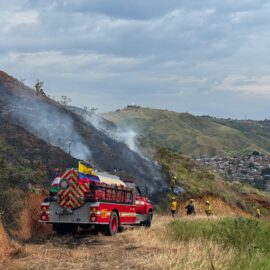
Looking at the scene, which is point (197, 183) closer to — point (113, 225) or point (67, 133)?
point (67, 133)

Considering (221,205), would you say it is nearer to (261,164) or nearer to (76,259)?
(76,259)

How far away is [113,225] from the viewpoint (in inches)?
772

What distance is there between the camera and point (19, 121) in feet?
116

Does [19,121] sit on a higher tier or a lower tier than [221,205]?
higher

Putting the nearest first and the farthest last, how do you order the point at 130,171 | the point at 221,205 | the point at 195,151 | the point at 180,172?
the point at 130,171 < the point at 221,205 < the point at 180,172 < the point at 195,151

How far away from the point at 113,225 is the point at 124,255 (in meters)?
6.43

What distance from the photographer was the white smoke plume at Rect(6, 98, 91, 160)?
35.7 metres

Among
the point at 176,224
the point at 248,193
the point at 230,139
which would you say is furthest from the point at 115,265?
the point at 230,139

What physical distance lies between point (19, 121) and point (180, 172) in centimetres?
1518

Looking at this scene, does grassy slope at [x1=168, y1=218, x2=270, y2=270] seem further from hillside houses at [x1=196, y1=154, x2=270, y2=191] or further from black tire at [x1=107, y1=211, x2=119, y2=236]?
hillside houses at [x1=196, y1=154, x2=270, y2=191]

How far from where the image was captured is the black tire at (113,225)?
18997 mm

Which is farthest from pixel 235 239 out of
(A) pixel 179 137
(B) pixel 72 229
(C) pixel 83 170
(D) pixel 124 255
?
(A) pixel 179 137

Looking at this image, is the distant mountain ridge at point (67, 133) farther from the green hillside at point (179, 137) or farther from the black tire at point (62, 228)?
the green hillside at point (179, 137)

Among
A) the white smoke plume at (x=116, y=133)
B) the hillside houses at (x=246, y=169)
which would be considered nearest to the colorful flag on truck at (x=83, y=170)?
the white smoke plume at (x=116, y=133)
